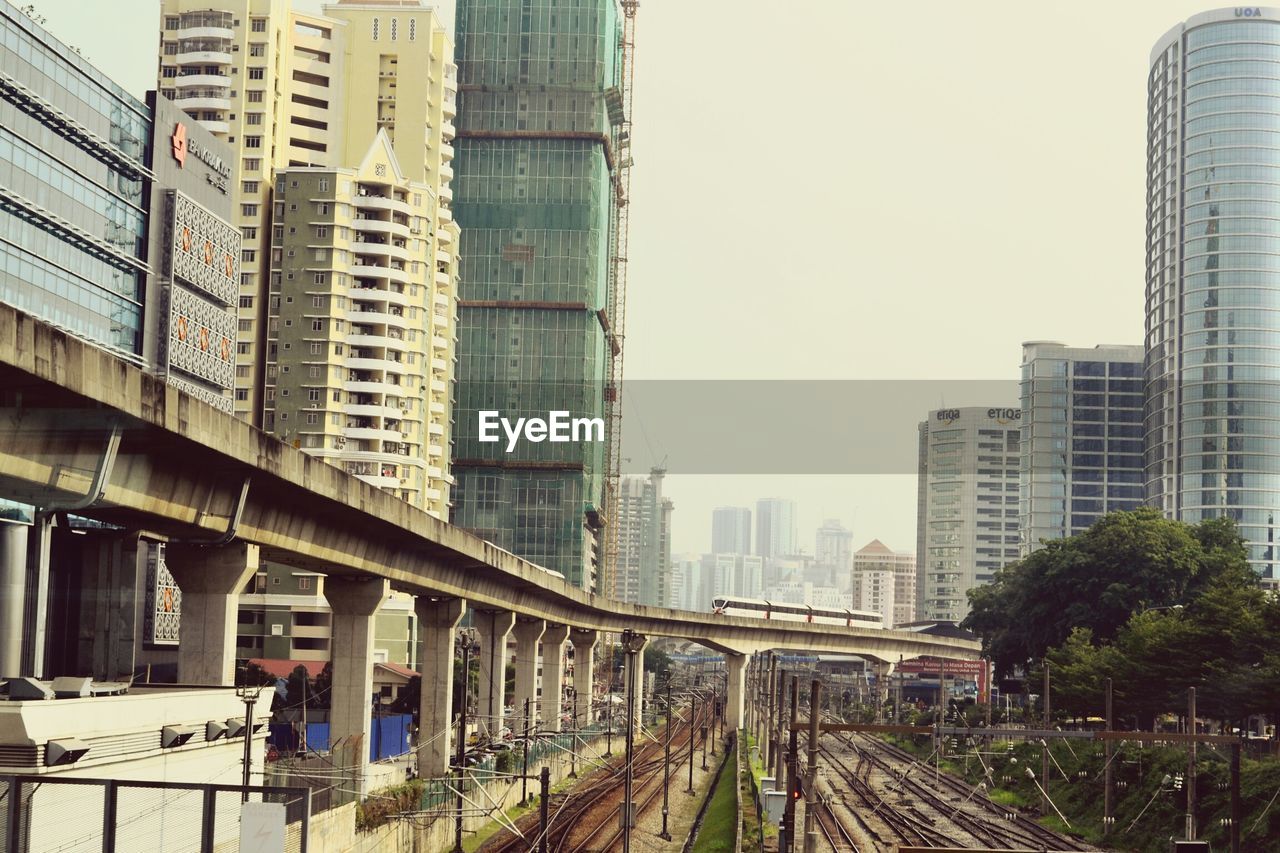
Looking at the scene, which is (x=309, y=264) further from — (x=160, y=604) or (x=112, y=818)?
(x=112, y=818)

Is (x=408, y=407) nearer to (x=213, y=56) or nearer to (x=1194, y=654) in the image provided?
(x=213, y=56)

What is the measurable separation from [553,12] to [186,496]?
156 metres

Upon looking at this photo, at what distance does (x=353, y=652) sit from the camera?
183 ft

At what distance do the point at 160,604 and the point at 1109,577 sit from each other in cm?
6491

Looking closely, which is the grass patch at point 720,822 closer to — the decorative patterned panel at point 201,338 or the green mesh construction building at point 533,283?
the decorative patterned panel at point 201,338

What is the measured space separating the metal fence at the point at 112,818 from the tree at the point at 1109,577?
80545 millimetres

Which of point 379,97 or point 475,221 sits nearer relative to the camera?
point 379,97

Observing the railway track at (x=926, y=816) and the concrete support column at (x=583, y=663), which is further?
the concrete support column at (x=583, y=663)

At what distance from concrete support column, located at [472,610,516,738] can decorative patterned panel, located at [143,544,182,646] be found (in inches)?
637

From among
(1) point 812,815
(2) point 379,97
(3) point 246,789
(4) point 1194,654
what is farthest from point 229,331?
(3) point 246,789

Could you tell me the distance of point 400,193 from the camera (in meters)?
135

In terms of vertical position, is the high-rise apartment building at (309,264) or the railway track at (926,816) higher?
the high-rise apartment building at (309,264)

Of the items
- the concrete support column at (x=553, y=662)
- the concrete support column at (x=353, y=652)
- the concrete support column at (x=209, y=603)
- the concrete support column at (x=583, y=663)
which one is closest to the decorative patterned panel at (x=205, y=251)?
the concrete support column at (x=553, y=662)

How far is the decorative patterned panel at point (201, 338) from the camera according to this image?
94.9 meters
